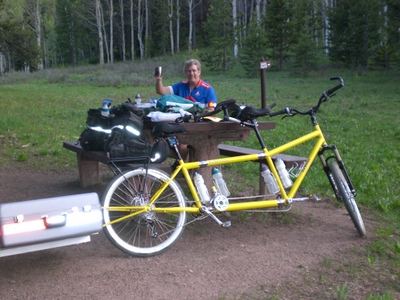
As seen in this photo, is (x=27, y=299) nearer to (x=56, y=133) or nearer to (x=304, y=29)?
(x=56, y=133)

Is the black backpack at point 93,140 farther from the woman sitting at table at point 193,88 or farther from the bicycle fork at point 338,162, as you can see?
the bicycle fork at point 338,162

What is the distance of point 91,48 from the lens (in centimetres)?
7981

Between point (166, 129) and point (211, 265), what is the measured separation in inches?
47.2

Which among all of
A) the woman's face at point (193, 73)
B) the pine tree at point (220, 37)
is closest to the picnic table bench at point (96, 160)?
the woman's face at point (193, 73)

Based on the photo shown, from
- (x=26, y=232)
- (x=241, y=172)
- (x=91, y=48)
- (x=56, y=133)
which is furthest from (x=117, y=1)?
(x=26, y=232)

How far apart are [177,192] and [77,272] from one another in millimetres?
1032

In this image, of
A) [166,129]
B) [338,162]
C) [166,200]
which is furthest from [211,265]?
[338,162]

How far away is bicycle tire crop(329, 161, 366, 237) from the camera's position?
16.8 feet

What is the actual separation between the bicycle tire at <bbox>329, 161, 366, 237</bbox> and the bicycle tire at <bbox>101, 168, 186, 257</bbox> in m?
1.51

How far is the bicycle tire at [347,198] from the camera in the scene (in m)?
5.12

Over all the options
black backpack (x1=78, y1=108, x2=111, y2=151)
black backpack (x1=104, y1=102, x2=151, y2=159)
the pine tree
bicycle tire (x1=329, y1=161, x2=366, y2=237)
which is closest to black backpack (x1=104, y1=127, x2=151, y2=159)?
black backpack (x1=104, y1=102, x2=151, y2=159)

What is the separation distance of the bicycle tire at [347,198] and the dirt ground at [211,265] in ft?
0.40

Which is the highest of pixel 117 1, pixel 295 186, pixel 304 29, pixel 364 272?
pixel 117 1

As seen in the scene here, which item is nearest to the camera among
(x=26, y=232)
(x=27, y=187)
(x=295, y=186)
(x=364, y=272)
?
(x=26, y=232)
